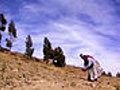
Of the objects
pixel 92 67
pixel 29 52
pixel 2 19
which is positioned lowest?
pixel 92 67

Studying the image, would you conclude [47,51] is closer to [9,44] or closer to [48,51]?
[48,51]

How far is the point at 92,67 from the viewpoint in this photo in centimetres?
1973

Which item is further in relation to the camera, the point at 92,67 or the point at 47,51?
the point at 47,51

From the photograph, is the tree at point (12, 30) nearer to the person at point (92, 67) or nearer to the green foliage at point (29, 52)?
the green foliage at point (29, 52)

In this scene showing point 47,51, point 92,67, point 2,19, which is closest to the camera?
point 92,67

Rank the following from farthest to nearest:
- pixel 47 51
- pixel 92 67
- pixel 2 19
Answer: pixel 47 51 → pixel 2 19 → pixel 92 67

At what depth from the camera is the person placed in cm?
1938

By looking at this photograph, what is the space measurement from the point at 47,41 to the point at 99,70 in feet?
164

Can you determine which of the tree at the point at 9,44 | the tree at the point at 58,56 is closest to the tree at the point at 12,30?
the tree at the point at 9,44

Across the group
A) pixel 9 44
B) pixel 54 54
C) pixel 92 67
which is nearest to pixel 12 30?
pixel 9 44

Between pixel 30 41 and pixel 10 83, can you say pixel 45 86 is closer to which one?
pixel 10 83

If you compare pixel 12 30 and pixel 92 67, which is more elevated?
pixel 12 30

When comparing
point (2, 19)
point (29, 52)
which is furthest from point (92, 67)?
point (29, 52)

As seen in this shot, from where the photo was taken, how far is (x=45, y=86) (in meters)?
14.0
